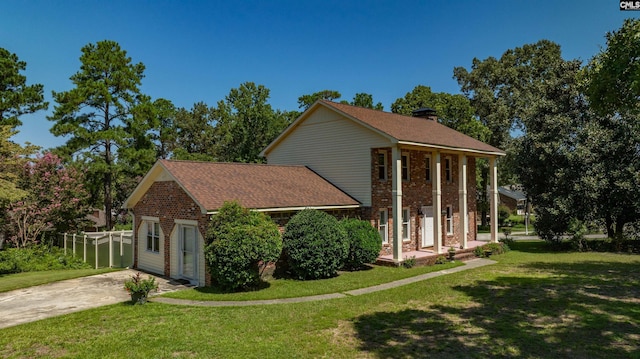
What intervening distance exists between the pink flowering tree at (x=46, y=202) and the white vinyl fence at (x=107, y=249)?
11.3 feet

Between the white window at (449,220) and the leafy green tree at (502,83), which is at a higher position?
the leafy green tree at (502,83)

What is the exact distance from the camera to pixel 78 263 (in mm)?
20812

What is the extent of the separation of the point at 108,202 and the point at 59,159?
538 cm

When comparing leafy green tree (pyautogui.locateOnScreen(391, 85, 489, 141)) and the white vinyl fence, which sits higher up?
leafy green tree (pyautogui.locateOnScreen(391, 85, 489, 141))

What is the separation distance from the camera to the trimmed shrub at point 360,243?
1627cm

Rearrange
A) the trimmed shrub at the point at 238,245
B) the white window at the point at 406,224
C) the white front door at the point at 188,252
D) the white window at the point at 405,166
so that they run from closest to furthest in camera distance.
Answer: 1. the trimmed shrub at the point at 238,245
2. the white front door at the point at 188,252
3. the white window at the point at 405,166
4. the white window at the point at 406,224

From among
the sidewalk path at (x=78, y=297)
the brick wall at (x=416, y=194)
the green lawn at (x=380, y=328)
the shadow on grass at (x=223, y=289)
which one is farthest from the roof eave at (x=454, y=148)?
the shadow on grass at (x=223, y=289)

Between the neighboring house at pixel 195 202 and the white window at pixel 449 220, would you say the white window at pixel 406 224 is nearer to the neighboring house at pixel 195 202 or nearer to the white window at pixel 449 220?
Answer: the neighboring house at pixel 195 202

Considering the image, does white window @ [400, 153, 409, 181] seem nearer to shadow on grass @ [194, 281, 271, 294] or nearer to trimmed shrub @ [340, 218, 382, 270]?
trimmed shrub @ [340, 218, 382, 270]

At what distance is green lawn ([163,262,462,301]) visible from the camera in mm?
12391

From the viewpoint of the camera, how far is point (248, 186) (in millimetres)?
16391

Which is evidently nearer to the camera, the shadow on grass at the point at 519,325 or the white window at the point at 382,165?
the shadow on grass at the point at 519,325

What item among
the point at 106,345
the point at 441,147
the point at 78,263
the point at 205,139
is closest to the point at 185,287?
the point at 106,345

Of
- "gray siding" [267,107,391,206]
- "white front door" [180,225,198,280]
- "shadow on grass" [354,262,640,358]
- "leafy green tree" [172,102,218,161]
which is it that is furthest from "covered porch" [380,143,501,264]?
"leafy green tree" [172,102,218,161]
